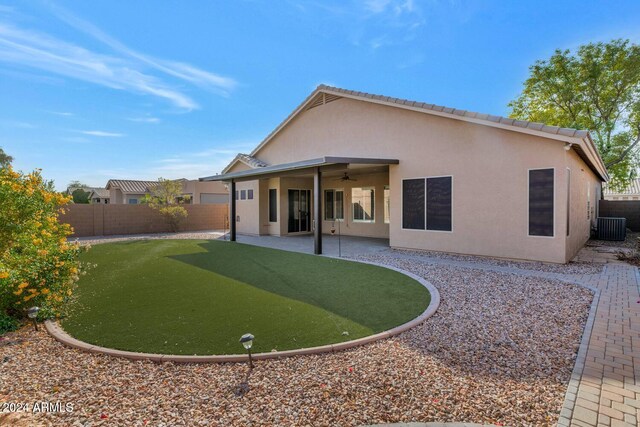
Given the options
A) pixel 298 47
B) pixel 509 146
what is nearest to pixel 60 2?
pixel 298 47

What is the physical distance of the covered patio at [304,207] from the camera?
Result: 642 inches

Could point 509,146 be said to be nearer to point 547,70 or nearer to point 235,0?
point 235,0

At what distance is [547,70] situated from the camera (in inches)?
1005

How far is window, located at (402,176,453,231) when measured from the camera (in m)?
11.2

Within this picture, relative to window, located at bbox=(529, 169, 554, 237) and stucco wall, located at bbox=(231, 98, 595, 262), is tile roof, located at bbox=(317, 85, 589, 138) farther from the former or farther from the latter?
window, located at bbox=(529, 169, 554, 237)

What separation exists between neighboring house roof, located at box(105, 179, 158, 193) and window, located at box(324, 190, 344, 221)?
88.4 ft

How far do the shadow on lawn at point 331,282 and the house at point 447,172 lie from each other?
230 centimetres

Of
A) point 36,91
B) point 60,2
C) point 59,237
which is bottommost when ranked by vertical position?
point 59,237

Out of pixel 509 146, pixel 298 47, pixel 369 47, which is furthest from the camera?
pixel 369 47

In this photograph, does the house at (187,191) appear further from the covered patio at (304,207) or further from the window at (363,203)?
the window at (363,203)

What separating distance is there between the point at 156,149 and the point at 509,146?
24.5m

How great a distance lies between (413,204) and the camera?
39.6 ft

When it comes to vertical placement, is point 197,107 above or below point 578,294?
above

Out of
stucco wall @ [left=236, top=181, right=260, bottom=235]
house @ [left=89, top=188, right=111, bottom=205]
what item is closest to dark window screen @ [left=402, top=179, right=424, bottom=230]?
stucco wall @ [left=236, top=181, right=260, bottom=235]
